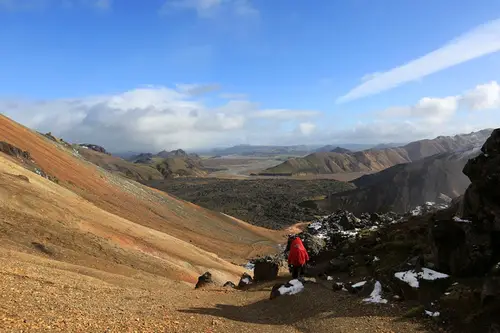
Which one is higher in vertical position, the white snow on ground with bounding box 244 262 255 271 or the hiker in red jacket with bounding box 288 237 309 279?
the hiker in red jacket with bounding box 288 237 309 279

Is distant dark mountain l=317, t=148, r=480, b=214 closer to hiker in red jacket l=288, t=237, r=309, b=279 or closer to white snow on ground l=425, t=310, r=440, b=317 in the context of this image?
hiker in red jacket l=288, t=237, r=309, b=279

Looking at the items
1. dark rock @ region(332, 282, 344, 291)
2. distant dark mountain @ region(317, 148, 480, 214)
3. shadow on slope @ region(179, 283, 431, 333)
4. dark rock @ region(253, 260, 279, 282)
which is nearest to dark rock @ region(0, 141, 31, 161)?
dark rock @ region(253, 260, 279, 282)

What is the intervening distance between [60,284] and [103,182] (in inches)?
1742

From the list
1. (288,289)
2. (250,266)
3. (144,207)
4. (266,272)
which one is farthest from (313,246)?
(144,207)

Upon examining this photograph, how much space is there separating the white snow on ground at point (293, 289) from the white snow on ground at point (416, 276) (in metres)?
4.11

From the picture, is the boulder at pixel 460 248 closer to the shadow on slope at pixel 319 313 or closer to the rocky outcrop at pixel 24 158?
the shadow on slope at pixel 319 313

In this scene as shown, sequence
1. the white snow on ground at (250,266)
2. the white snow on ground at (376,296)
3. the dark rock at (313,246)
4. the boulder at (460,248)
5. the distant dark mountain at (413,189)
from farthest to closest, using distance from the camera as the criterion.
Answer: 1. the distant dark mountain at (413,189)
2. the white snow on ground at (250,266)
3. the dark rock at (313,246)
4. the white snow on ground at (376,296)
5. the boulder at (460,248)

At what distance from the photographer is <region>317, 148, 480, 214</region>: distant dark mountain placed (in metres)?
87.1

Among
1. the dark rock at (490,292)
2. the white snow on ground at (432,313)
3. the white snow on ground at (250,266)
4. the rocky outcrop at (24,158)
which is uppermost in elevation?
the rocky outcrop at (24,158)

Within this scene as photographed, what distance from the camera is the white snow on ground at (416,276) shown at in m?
14.2

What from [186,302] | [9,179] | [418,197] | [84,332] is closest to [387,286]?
[186,302]

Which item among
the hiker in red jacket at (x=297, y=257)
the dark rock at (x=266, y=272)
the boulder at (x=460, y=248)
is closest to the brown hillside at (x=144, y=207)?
the dark rock at (x=266, y=272)

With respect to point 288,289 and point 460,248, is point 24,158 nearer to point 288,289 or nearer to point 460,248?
point 288,289

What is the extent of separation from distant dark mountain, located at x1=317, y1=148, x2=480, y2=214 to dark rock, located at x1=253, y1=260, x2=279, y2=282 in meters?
68.4
